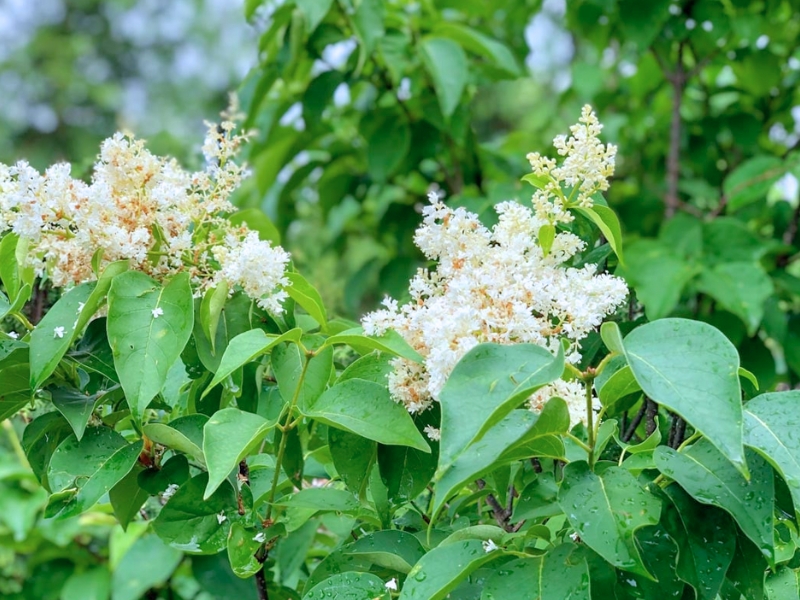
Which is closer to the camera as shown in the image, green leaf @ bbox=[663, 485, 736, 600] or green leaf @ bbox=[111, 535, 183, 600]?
green leaf @ bbox=[663, 485, 736, 600]

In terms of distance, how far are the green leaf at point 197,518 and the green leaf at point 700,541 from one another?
1.33 feet

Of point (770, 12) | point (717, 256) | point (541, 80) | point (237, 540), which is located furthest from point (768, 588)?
point (541, 80)

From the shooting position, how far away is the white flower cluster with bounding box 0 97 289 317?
32.0 inches

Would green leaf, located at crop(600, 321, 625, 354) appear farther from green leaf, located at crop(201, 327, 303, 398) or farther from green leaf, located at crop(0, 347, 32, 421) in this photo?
green leaf, located at crop(0, 347, 32, 421)

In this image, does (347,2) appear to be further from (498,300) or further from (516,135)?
(498,300)

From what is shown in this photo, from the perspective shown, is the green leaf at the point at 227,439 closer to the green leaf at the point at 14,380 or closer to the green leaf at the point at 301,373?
the green leaf at the point at 301,373

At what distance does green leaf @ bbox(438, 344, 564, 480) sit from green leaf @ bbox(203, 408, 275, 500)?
0.19 m

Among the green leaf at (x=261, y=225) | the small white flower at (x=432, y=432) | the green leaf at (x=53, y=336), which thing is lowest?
the small white flower at (x=432, y=432)

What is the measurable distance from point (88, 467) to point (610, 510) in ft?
1.59

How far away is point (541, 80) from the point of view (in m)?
5.72

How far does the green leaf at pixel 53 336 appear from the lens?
77 cm

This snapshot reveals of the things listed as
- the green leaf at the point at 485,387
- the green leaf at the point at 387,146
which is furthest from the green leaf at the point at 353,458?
the green leaf at the point at 387,146

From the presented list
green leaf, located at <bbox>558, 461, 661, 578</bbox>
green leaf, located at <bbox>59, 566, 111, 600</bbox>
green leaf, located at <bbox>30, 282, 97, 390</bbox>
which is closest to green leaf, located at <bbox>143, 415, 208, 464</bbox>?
green leaf, located at <bbox>30, 282, 97, 390</bbox>

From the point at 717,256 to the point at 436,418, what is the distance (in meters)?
1.29
